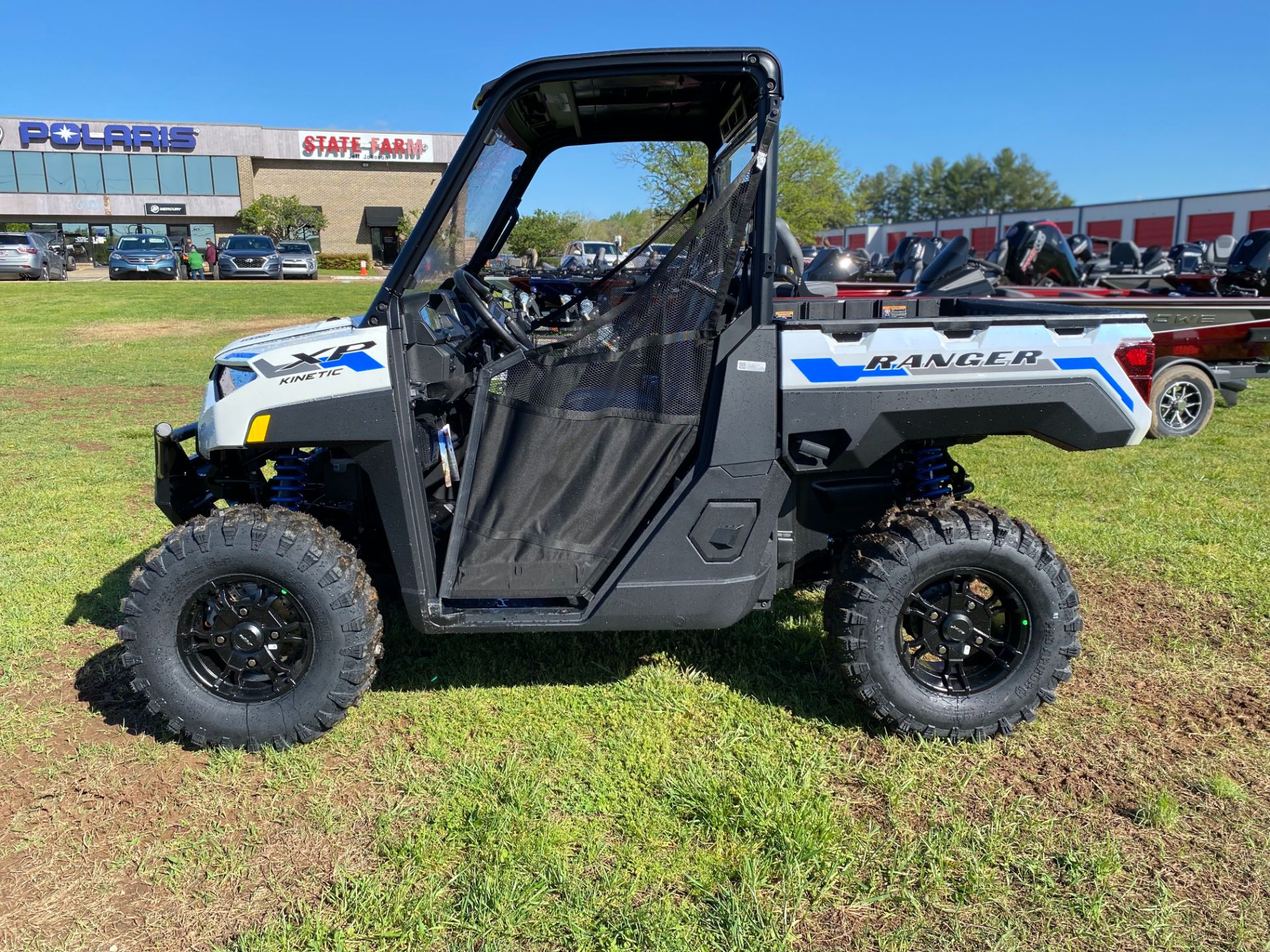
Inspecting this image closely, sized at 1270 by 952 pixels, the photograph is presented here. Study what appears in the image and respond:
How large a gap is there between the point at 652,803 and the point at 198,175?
5918 centimetres

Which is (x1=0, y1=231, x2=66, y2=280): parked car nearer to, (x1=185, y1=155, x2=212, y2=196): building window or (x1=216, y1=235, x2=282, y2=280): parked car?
(x1=216, y1=235, x2=282, y2=280): parked car

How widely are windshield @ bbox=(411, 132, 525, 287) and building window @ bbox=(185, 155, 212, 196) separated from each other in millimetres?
57245

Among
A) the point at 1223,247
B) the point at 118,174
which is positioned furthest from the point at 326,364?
the point at 118,174

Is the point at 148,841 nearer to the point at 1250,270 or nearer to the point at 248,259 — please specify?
the point at 1250,270

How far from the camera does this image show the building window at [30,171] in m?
51.4

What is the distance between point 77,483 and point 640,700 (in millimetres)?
4899

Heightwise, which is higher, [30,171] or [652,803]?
[30,171]

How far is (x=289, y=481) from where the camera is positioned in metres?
3.47

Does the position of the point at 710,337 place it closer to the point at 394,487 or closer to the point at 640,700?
the point at 394,487

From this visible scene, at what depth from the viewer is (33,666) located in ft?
12.5

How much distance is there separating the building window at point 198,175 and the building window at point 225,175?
284mm

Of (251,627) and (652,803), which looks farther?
(251,627)

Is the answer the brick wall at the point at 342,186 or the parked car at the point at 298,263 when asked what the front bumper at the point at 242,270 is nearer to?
the parked car at the point at 298,263

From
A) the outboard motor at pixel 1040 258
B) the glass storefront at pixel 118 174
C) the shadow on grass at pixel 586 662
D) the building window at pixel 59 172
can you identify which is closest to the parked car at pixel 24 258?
the glass storefront at pixel 118 174
